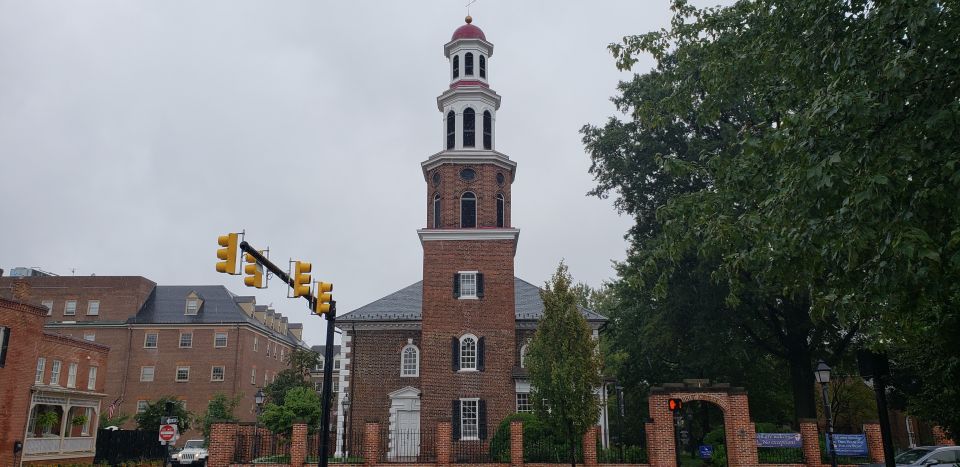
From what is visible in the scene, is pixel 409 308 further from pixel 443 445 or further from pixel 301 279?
pixel 301 279

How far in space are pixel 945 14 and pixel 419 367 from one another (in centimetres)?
2938

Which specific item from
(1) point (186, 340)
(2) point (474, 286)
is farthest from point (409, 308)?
(1) point (186, 340)

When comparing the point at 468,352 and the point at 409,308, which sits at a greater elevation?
the point at 409,308

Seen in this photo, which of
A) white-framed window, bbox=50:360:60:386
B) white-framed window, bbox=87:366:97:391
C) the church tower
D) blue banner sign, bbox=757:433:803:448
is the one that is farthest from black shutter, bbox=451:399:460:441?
white-framed window, bbox=87:366:97:391

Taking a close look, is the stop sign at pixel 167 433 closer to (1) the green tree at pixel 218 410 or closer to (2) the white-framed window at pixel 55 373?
(2) the white-framed window at pixel 55 373

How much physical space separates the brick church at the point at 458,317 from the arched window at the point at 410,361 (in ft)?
0.16

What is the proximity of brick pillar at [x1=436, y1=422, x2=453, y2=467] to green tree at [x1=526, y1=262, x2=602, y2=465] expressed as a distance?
11.3ft

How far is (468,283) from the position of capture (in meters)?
32.3

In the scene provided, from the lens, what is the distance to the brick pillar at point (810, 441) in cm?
2264

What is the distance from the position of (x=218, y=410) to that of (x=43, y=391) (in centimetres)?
1740

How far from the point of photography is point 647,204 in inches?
1217

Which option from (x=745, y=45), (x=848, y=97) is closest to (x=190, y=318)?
(x=745, y=45)

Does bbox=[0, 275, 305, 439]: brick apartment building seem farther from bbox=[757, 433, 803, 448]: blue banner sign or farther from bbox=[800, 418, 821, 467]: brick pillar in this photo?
bbox=[800, 418, 821, 467]: brick pillar

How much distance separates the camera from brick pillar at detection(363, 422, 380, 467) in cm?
2350
